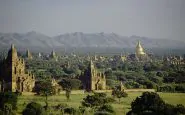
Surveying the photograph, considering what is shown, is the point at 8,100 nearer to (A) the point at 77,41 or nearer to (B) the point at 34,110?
(B) the point at 34,110

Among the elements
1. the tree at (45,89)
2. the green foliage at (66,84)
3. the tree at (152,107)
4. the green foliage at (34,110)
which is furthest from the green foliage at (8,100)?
the green foliage at (66,84)

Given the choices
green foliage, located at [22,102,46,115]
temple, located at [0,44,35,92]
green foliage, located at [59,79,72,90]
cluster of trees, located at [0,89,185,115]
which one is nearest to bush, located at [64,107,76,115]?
cluster of trees, located at [0,89,185,115]

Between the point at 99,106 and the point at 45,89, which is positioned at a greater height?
the point at 45,89

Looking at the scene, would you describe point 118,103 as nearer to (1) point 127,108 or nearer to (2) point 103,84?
(1) point 127,108

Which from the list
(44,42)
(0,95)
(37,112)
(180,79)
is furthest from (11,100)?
(44,42)

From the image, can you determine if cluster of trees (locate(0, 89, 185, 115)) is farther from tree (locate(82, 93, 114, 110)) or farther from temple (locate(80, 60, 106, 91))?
temple (locate(80, 60, 106, 91))

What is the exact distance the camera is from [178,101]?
18.5 metres

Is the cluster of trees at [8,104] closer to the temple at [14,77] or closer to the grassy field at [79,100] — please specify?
the grassy field at [79,100]

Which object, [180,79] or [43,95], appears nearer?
[43,95]

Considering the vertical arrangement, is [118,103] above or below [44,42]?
below

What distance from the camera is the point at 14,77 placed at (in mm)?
21484

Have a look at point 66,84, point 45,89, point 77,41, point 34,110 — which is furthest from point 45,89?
point 77,41

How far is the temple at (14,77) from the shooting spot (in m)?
21.4

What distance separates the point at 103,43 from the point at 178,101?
102 meters
